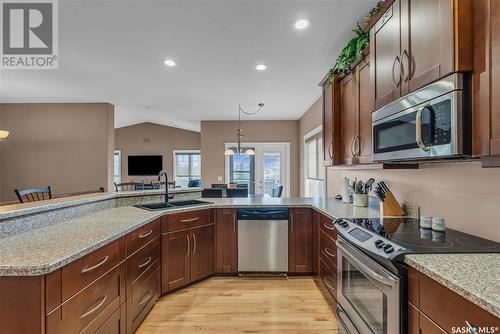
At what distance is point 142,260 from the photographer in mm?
2035

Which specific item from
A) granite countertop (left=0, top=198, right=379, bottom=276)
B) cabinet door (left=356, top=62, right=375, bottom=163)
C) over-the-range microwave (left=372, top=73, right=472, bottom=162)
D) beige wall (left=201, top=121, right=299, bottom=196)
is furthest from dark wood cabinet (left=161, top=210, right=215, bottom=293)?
beige wall (left=201, top=121, right=299, bottom=196)

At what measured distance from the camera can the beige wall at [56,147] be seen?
5230 mm

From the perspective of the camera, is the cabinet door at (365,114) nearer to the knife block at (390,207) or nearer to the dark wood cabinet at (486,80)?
the knife block at (390,207)

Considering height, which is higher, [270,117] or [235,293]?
[270,117]

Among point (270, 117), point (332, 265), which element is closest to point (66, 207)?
point (332, 265)

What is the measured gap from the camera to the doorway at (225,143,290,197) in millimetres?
6871

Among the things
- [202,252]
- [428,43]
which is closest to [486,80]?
[428,43]

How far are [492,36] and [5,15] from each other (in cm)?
354

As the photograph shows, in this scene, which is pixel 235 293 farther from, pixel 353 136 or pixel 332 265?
pixel 353 136

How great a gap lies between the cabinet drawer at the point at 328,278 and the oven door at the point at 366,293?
28cm

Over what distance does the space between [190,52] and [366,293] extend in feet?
9.50

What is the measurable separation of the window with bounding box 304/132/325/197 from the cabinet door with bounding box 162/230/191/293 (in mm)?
2785

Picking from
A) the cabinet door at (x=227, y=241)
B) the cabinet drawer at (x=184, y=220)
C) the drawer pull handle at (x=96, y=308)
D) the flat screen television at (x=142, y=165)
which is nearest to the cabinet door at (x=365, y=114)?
the cabinet door at (x=227, y=241)

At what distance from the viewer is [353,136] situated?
7.97ft
